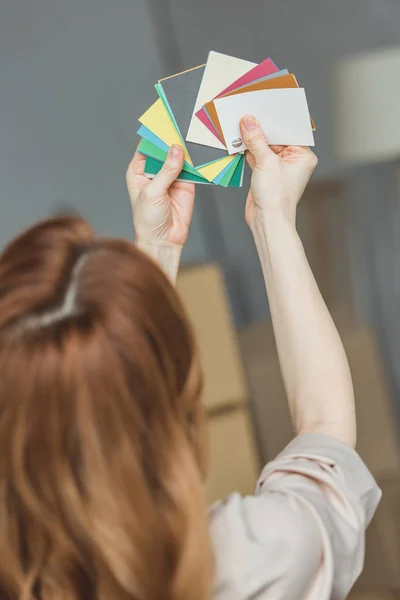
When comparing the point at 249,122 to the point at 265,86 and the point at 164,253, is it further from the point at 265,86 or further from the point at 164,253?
the point at 164,253

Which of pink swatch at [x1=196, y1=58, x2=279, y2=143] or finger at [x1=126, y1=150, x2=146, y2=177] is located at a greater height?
pink swatch at [x1=196, y1=58, x2=279, y2=143]

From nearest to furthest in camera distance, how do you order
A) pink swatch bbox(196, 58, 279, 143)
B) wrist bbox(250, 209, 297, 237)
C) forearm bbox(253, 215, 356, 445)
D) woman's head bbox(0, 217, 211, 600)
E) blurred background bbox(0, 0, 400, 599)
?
1. woman's head bbox(0, 217, 211, 600)
2. forearm bbox(253, 215, 356, 445)
3. wrist bbox(250, 209, 297, 237)
4. pink swatch bbox(196, 58, 279, 143)
5. blurred background bbox(0, 0, 400, 599)

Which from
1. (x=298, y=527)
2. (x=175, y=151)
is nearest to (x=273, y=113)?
(x=175, y=151)

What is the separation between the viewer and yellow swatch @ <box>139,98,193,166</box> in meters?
0.84

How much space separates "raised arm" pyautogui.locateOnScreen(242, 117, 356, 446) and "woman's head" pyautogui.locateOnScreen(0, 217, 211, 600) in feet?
0.66

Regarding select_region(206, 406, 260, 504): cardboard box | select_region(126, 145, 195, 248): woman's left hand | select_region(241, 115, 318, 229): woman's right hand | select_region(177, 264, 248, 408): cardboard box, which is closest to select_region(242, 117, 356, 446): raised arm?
select_region(241, 115, 318, 229): woman's right hand

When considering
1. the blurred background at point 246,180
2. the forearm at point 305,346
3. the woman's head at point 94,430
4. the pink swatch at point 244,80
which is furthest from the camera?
the blurred background at point 246,180

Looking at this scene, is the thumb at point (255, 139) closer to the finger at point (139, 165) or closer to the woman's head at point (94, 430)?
the finger at point (139, 165)

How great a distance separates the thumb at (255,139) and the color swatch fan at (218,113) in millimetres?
25

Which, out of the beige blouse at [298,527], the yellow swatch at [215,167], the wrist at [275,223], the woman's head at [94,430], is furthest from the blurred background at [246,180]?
the woman's head at [94,430]

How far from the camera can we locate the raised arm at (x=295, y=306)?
2.03 feet

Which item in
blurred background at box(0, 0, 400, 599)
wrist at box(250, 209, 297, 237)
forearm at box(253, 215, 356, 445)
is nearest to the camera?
forearm at box(253, 215, 356, 445)

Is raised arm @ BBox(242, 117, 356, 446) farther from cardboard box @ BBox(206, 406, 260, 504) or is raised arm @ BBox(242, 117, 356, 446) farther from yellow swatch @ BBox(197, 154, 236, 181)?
cardboard box @ BBox(206, 406, 260, 504)

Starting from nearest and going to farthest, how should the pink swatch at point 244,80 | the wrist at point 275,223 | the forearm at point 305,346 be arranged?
the forearm at point 305,346
the wrist at point 275,223
the pink swatch at point 244,80
